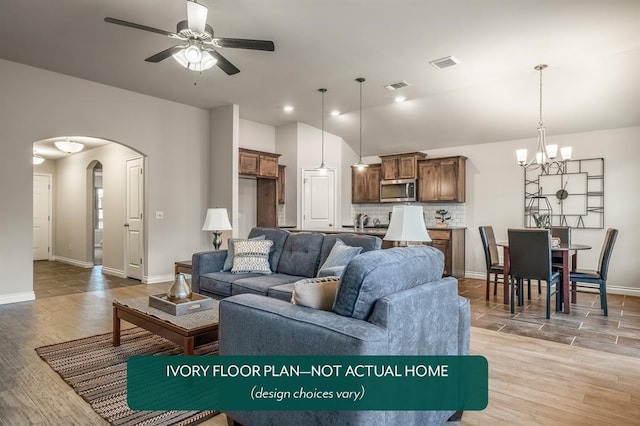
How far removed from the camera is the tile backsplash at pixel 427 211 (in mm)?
7023

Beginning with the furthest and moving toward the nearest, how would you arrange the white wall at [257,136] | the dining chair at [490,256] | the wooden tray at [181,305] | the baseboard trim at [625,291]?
the white wall at [257,136]
the baseboard trim at [625,291]
the dining chair at [490,256]
the wooden tray at [181,305]

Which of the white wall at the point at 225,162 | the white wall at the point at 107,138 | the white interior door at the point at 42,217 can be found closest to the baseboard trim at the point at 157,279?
the white wall at the point at 107,138

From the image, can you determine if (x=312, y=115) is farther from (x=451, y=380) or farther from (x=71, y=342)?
(x=451, y=380)

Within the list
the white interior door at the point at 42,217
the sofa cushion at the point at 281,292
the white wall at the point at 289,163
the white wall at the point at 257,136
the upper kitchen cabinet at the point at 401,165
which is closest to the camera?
the sofa cushion at the point at 281,292

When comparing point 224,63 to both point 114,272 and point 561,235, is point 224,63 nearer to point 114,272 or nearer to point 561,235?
point 561,235

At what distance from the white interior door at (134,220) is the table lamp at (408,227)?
4.95 m

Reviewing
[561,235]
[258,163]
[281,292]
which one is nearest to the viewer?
[281,292]

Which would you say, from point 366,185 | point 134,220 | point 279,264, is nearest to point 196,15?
point 279,264

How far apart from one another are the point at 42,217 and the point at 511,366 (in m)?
10.2

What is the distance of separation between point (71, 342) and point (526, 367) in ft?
12.3

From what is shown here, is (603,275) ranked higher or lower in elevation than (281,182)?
lower

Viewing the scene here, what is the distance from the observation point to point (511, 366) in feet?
9.44

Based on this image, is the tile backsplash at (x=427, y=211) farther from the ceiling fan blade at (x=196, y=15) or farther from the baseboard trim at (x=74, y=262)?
the baseboard trim at (x=74, y=262)

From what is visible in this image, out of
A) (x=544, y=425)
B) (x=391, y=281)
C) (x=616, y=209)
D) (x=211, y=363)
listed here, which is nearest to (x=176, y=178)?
(x=211, y=363)
